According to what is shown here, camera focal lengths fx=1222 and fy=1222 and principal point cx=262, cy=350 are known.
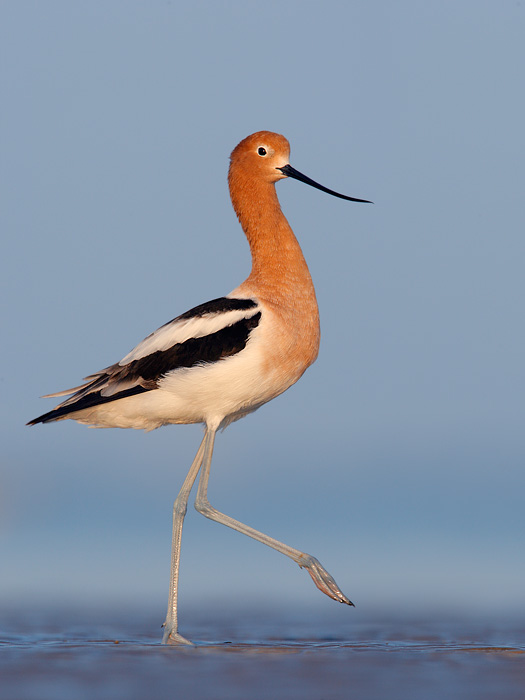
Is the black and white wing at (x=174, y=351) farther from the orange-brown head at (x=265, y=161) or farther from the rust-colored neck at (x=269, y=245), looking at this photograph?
the orange-brown head at (x=265, y=161)

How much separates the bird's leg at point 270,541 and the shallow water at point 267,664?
0.51m

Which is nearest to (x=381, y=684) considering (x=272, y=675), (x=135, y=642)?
(x=272, y=675)

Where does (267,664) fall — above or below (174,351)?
below

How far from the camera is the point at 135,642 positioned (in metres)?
11.3

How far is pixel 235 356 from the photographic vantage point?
37.2 feet

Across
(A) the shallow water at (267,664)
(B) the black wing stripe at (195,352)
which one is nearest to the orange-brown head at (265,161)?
(B) the black wing stripe at (195,352)

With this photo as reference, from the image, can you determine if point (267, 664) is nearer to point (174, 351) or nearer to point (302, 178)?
point (174, 351)

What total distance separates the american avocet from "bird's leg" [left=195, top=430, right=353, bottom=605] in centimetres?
1

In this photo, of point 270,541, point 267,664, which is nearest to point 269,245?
point 270,541

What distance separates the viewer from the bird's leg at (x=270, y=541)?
10.9m

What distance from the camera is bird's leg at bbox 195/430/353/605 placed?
10906 mm

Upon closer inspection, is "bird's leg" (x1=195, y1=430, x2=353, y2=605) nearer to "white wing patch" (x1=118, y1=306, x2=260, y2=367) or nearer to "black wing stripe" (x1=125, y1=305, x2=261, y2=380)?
"black wing stripe" (x1=125, y1=305, x2=261, y2=380)

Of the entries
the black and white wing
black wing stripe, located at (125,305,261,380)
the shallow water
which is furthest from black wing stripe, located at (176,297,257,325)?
the shallow water

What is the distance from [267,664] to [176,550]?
2.50m
